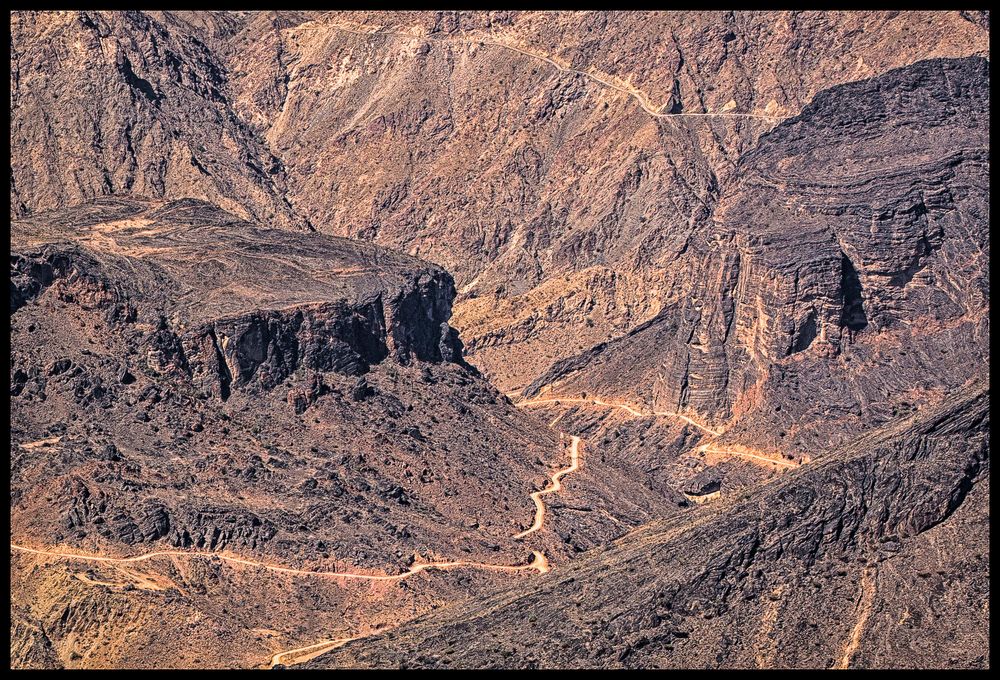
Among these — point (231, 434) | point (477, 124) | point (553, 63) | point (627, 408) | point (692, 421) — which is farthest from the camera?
point (553, 63)

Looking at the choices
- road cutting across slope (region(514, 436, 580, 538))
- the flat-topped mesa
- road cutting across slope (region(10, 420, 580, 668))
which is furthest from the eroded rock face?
road cutting across slope (region(10, 420, 580, 668))

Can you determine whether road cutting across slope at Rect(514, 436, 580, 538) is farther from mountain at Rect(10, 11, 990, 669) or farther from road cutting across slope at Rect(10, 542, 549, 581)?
road cutting across slope at Rect(10, 542, 549, 581)

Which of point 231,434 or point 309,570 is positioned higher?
point 231,434

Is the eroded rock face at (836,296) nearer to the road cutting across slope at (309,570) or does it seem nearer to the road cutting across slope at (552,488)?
the road cutting across slope at (552,488)

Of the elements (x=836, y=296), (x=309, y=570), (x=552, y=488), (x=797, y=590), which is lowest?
(x=309, y=570)

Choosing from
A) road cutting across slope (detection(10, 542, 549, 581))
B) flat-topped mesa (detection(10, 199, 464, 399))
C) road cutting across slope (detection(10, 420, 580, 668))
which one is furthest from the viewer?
→ flat-topped mesa (detection(10, 199, 464, 399))

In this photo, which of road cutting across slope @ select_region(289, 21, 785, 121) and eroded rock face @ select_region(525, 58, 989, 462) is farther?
road cutting across slope @ select_region(289, 21, 785, 121)

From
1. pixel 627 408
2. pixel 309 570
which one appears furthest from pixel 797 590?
pixel 627 408

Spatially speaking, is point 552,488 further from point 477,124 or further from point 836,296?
point 477,124
